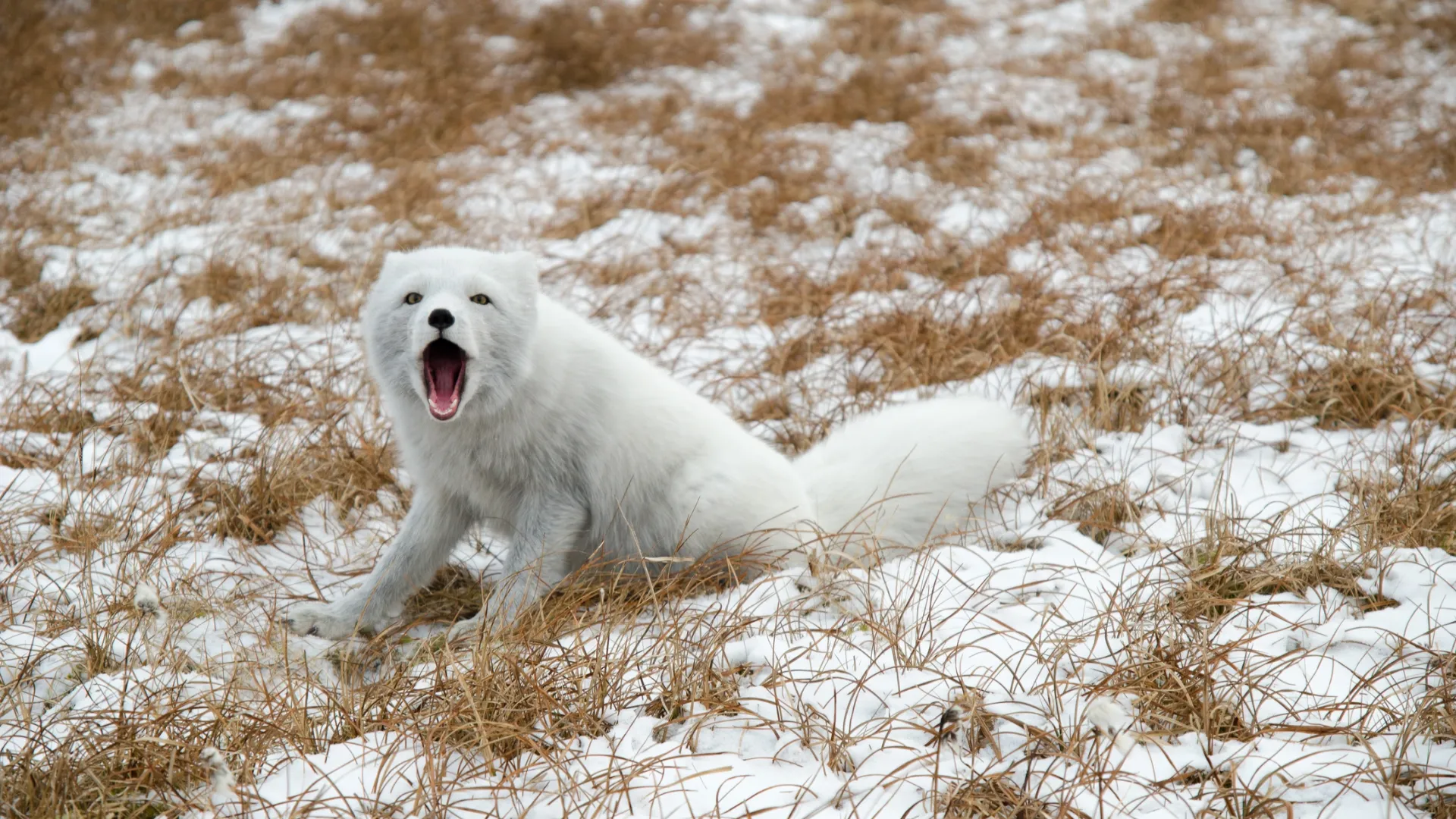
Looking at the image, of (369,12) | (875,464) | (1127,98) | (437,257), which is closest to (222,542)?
(437,257)

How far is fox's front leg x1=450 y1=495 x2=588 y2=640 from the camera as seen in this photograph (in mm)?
2625

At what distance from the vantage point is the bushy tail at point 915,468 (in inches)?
121

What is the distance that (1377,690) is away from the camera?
6.61 feet

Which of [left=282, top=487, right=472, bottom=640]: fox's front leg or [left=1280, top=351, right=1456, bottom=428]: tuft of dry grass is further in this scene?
[left=1280, top=351, right=1456, bottom=428]: tuft of dry grass

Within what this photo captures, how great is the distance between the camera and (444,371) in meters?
2.58

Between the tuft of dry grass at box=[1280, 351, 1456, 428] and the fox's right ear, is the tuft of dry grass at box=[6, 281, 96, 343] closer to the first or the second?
the fox's right ear

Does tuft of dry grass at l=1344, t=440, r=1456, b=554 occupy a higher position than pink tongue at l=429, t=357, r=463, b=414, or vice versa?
pink tongue at l=429, t=357, r=463, b=414

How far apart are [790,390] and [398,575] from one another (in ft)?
6.85

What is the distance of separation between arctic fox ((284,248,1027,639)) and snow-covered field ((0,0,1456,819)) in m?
0.19

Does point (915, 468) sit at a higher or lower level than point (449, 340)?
lower

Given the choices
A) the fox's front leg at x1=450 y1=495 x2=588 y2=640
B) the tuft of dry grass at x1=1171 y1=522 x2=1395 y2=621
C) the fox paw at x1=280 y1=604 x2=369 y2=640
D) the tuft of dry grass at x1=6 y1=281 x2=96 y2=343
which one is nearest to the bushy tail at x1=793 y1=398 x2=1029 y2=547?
the tuft of dry grass at x1=1171 y1=522 x2=1395 y2=621

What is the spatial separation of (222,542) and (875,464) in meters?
2.32

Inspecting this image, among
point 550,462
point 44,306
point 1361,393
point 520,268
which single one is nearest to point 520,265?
point 520,268

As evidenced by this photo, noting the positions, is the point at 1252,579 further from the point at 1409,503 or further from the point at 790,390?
the point at 790,390
